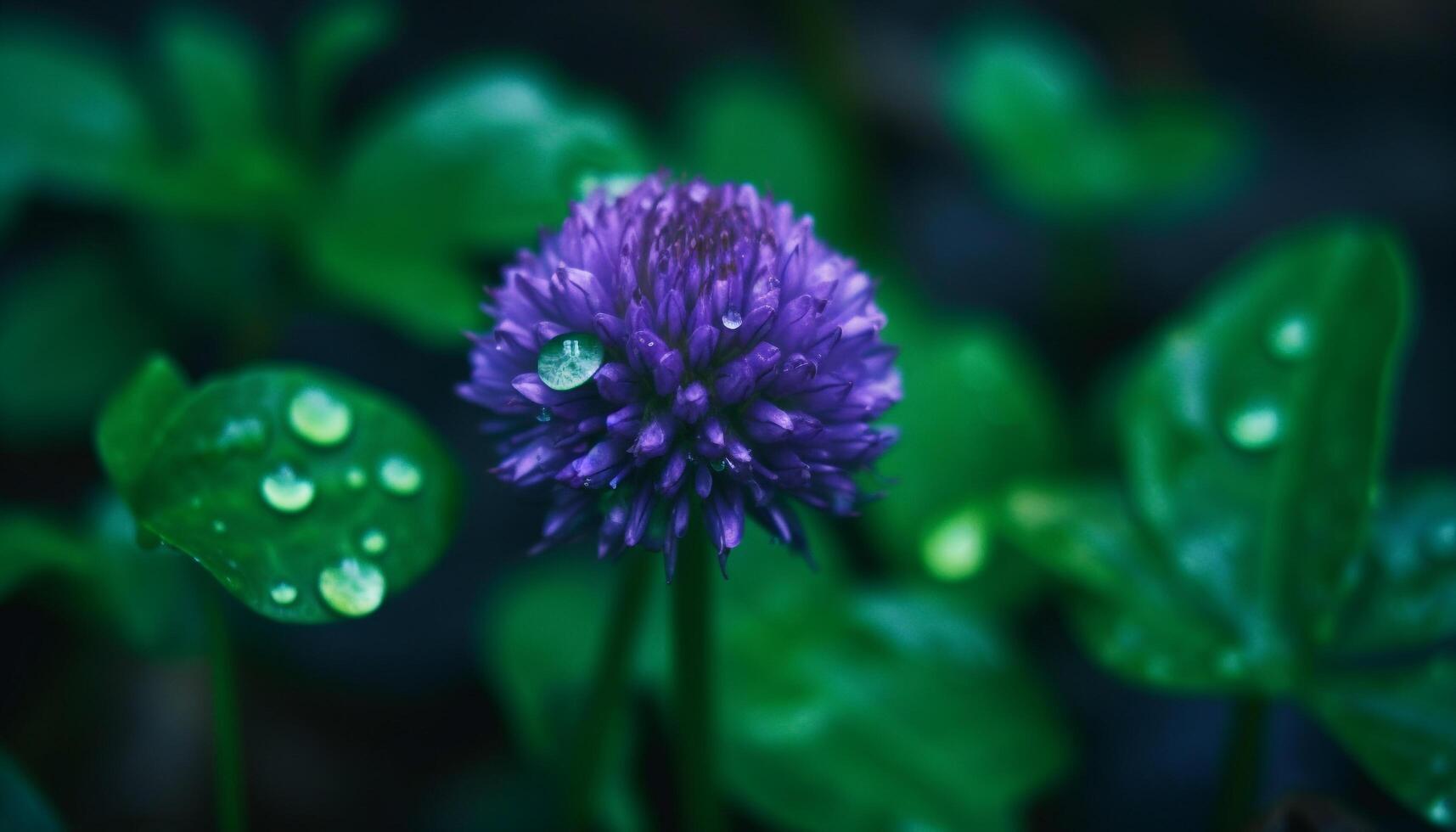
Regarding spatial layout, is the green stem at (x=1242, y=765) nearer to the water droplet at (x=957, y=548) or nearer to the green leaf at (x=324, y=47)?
the water droplet at (x=957, y=548)

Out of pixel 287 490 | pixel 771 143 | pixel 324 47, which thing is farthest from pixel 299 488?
pixel 771 143

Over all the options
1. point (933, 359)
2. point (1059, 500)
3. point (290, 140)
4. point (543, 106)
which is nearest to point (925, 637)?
point (1059, 500)

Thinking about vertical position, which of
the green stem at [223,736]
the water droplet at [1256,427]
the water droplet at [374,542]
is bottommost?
the green stem at [223,736]

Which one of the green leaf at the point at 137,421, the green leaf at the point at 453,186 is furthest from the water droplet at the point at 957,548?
the green leaf at the point at 137,421

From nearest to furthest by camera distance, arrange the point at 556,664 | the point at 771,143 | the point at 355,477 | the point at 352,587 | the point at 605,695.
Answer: the point at 352,587
the point at 355,477
the point at 605,695
the point at 556,664
the point at 771,143

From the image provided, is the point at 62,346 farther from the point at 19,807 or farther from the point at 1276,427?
the point at 1276,427
